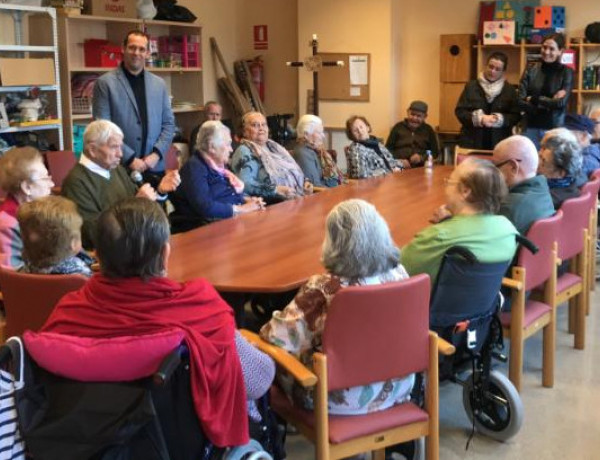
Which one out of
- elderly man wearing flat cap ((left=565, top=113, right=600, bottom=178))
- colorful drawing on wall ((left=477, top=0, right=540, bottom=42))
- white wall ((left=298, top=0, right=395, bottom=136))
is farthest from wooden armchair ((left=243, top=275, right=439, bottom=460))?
white wall ((left=298, top=0, right=395, bottom=136))

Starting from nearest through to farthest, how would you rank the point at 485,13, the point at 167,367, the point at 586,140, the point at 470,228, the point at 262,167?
the point at 167,367 → the point at 470,228 → the point at 262,167 → the point at 586,140 → the point at 485,13

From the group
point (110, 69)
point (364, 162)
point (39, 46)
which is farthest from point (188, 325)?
point (110, 69)

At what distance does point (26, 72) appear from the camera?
230 inches

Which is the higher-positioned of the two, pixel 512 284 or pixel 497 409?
pixel 512 284

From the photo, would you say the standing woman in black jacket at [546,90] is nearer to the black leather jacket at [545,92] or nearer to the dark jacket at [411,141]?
the black leather jacket at [545,92]

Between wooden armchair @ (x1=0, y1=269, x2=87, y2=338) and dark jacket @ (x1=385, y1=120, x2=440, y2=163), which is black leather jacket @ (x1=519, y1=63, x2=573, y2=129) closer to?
dark jacket @ (x1=385, y1=120, x2=440, y2=163)

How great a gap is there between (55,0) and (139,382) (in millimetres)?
5477

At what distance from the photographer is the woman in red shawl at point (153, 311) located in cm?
182

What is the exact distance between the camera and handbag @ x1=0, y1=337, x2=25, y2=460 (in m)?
1.73

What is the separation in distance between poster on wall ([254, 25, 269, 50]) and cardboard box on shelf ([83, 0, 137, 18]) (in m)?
1.90

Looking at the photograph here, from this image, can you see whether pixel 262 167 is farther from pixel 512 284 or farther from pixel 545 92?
pixel 545 92

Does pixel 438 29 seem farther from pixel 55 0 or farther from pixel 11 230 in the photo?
pixel 11 230

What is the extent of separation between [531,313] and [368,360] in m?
1.40

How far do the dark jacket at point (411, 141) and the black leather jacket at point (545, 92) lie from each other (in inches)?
36.5
